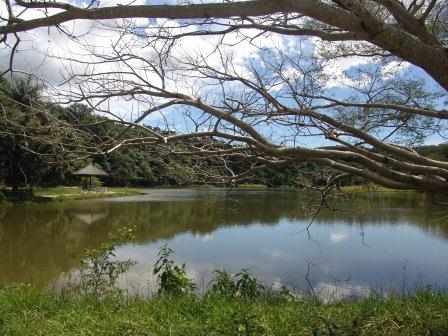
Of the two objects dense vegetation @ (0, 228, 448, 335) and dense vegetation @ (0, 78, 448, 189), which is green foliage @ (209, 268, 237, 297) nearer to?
dense vegetation @ (0, 228, 448, 335)

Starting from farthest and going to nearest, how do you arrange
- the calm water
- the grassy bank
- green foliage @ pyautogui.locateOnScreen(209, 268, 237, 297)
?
the grassy bank < the calm water < green foliage @ pyautogui.locateOnScreen(209, 268, 237, 297)

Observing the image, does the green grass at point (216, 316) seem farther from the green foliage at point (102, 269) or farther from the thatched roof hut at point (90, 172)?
the thatched roof hut at point (90, 172)

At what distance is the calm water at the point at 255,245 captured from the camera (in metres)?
8.45

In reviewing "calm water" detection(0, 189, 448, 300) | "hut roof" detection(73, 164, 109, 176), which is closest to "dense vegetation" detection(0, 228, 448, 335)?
"calm water" detection(0, 189, 448, 300)

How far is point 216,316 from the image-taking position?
3.93 m

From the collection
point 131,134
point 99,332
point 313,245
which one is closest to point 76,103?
point 131,134

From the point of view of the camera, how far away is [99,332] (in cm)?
355

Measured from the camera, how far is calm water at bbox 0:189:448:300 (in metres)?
8.45

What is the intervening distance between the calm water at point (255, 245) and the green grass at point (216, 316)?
133 centimetres

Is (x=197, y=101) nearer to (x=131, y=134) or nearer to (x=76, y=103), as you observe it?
(x=76, y=103)

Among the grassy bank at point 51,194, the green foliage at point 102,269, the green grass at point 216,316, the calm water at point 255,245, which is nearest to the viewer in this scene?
the green grass at point 216,316

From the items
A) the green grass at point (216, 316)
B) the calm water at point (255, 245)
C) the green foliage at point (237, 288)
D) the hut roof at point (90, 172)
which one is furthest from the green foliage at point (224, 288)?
the hut roof at point (90, 172)

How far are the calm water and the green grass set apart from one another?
4.35ft

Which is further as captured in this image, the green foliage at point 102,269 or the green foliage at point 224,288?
the green foliage at point 102,269
